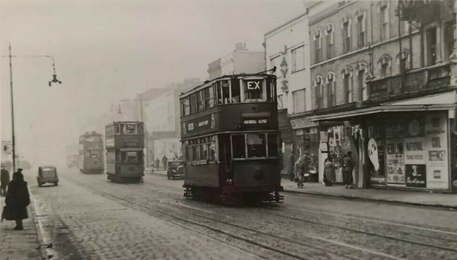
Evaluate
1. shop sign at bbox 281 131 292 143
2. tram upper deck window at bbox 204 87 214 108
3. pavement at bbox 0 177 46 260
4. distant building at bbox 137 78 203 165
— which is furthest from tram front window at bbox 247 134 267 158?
distant building at bbox 137 78 203 165

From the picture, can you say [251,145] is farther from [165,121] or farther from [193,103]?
[165,121]

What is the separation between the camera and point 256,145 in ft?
64.6

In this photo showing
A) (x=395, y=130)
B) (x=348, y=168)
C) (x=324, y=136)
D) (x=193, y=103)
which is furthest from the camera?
(x=324, y=136)

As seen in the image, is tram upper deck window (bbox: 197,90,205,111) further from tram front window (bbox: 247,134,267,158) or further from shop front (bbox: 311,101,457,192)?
shop front (bbox: 311,101,457,192)

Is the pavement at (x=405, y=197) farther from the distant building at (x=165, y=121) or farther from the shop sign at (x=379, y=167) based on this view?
the distant building at (x=165, y=121)

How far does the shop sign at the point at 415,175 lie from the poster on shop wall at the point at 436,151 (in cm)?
30

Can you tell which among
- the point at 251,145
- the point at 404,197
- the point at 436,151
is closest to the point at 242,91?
the point at 251,145

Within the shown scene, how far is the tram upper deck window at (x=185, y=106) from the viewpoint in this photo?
934 inches

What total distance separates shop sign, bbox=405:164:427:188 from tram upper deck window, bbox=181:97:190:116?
347 inches

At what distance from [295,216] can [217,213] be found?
2.86 meters

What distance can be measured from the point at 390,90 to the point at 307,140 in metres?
10.6

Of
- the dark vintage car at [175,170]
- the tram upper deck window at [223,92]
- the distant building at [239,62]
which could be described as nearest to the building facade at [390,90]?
the tram upper deck window at [223,92]

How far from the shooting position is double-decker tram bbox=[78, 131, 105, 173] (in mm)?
59750

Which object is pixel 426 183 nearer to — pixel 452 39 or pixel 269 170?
pixel 452 39
